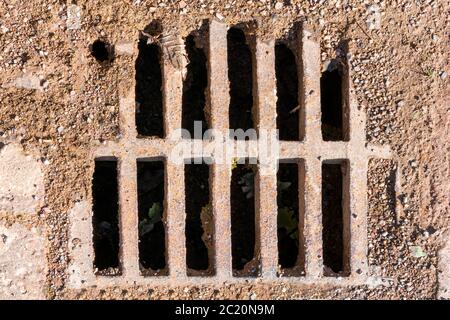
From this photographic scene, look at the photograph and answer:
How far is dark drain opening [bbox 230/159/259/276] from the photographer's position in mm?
3285

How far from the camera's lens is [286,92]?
10.9ft

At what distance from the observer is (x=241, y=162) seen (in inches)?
121

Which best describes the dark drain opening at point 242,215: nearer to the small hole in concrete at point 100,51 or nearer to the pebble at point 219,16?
the pebble at point 219,16

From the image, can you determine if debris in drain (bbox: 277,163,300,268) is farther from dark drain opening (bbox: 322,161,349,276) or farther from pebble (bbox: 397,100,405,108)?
pebble (bbox: 397,100,405,108)

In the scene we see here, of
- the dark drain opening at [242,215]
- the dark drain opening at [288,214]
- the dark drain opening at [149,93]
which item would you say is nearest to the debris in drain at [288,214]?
the dark drain opening at [288,214]

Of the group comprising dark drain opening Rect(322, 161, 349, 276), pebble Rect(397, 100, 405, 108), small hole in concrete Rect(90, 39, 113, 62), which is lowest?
dark drain opening Rect(322, 161, 349, 276)

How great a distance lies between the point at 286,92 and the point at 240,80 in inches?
10.0

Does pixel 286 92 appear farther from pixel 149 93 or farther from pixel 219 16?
pixel 149 93

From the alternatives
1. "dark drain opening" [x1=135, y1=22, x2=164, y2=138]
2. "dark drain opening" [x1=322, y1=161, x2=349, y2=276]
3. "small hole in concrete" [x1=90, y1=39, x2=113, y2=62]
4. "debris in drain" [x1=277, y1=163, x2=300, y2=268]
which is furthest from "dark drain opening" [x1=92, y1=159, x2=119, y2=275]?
"dark drain opening" [x1=322, y1=161, x2=349, y2=276]

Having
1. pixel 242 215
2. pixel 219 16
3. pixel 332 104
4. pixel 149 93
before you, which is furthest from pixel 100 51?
pixel 332 104

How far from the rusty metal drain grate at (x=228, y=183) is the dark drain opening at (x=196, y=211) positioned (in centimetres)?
23

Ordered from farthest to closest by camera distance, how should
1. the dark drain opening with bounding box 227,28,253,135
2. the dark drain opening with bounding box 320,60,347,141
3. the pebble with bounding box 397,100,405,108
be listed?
the dark drain opening with bounding box 227,28,253,135, the dark drain opening with bounding box 320,60,347,141, the pebble with bounding box 397,100,405,108

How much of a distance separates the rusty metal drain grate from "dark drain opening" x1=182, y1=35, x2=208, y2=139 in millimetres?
207

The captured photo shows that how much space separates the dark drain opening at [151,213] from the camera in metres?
3.24
